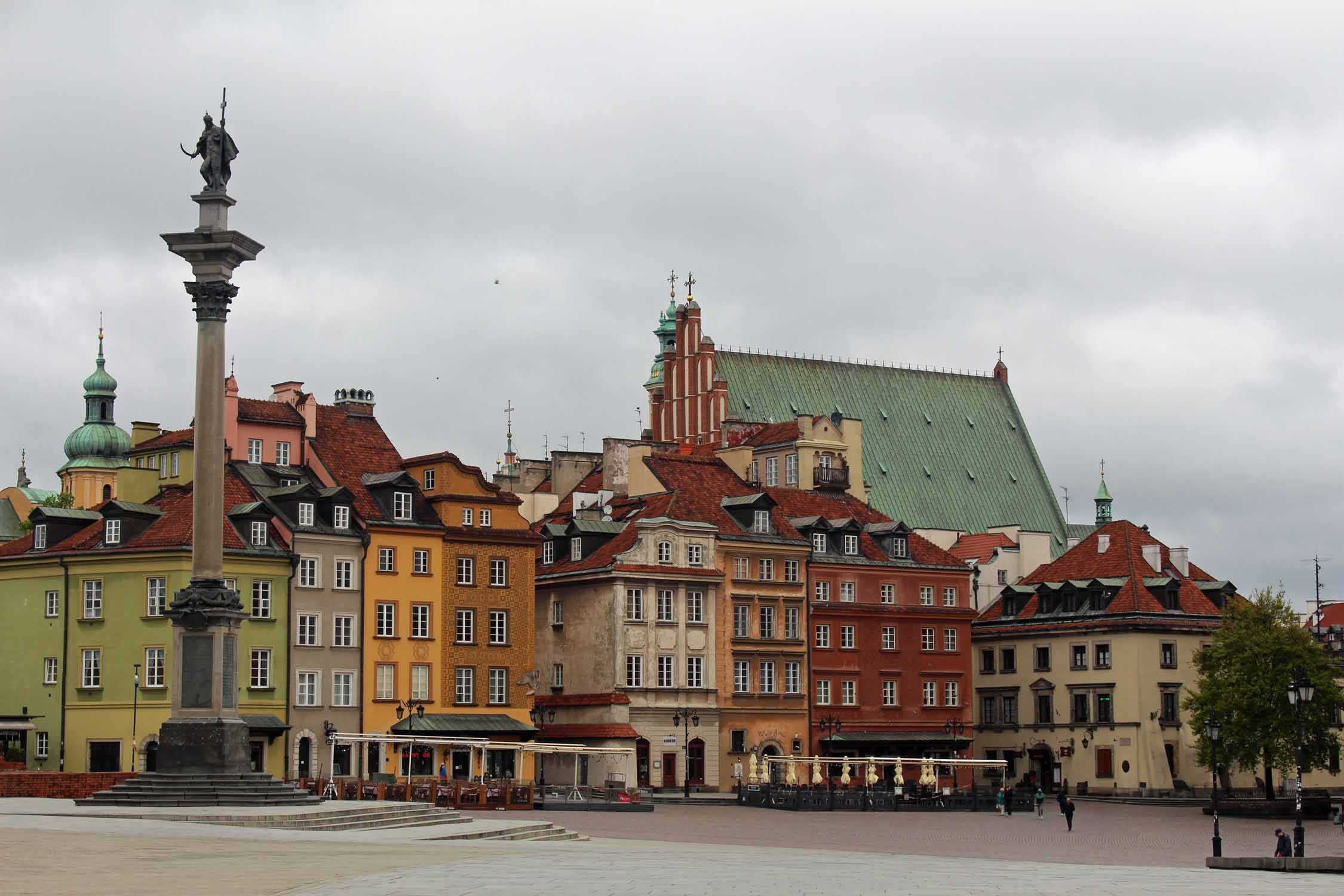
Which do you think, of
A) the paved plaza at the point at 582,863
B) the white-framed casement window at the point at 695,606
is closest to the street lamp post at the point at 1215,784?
the paved plaza at the point at 582,863

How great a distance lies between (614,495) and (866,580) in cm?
1266

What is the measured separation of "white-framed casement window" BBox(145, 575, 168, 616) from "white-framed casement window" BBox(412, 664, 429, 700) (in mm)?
11312

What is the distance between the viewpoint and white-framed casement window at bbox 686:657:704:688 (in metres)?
94.9

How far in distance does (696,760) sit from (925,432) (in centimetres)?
4443

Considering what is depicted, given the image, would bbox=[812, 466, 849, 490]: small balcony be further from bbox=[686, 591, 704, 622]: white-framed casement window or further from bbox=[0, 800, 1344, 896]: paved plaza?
bbox=[0, 800, 1344, 896]: paved plaza

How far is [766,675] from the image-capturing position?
9812cm

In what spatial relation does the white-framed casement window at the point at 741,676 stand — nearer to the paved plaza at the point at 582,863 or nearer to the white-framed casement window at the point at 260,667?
the white-framed casement window at the point at 260,667

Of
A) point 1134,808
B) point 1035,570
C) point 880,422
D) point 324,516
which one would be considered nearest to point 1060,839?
point 1134,808

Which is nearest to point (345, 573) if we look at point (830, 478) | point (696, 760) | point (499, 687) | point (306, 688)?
point (306, 688)

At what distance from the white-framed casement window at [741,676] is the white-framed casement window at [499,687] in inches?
442

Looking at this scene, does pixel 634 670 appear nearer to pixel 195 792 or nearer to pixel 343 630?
pixel 343 630

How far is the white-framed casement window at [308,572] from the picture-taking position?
281 ft

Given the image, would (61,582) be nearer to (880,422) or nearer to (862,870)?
(862,870)

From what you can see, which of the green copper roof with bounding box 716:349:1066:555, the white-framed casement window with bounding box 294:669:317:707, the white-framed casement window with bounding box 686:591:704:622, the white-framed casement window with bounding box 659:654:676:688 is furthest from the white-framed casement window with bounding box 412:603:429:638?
the green copper roof with bounding box 716:349:1066:555
